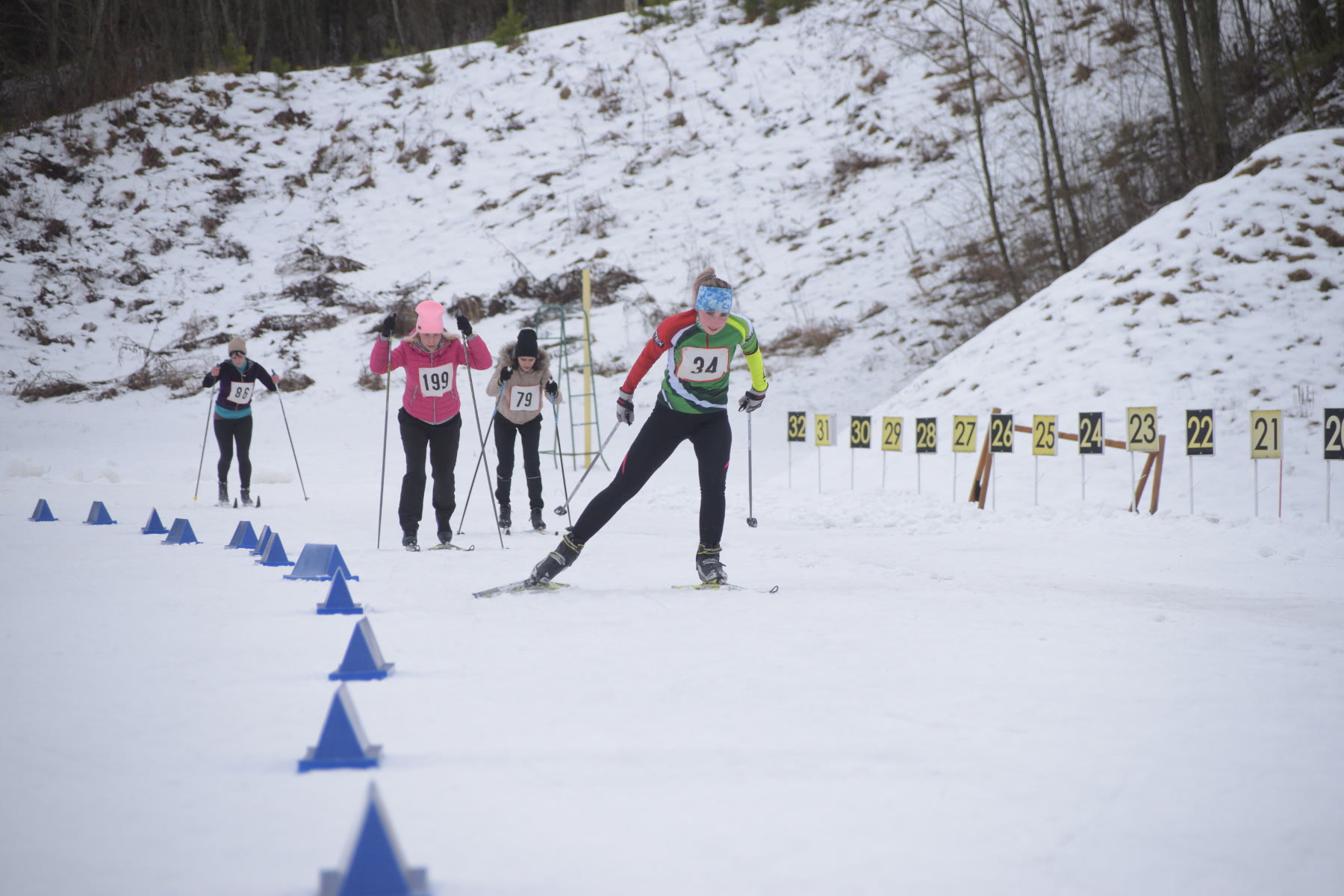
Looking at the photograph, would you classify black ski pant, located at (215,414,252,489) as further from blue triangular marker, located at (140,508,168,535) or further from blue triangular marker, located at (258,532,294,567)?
blue triangular marker, located at (258,532,294,567)

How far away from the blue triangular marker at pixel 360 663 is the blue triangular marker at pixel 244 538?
4.18 metres

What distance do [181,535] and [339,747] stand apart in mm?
5383

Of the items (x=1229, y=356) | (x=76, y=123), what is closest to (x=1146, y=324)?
(x=1229, y=356)

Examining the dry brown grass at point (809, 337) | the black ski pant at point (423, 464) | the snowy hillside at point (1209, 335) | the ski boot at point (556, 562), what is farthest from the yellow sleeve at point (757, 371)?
the dry brown grass at point (809, 337)

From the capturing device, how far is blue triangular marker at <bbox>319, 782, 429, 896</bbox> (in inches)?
65.9

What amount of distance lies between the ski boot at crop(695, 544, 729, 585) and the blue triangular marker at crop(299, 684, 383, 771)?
3105mm

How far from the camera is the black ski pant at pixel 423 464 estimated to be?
23.5 feet

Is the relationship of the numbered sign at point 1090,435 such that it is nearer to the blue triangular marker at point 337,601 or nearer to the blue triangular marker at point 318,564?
the blue triangular marker at point 318,564

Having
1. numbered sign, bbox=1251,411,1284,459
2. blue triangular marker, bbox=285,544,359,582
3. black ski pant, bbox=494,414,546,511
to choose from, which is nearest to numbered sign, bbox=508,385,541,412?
black ski pant, bbox=494,414,546,511

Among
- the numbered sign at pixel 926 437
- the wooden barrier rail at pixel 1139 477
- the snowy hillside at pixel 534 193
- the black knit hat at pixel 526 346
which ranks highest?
the snowy hillside at pixel 534 193

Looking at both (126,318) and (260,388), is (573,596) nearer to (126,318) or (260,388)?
(260,388)

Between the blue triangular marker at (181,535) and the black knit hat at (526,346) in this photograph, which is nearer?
the blue triangular marker at (181,535)

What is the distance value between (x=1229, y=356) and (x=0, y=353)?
23993 mm

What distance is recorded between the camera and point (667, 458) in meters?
5.38
